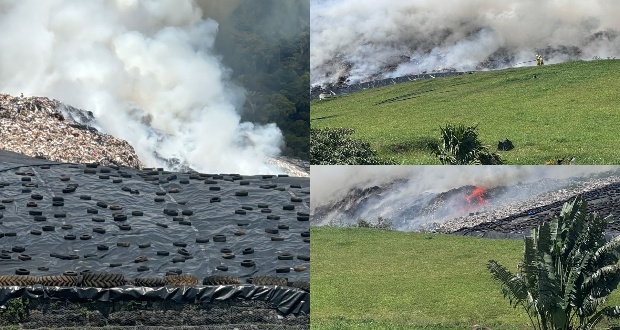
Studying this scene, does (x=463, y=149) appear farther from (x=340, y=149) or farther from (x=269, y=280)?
(x=269, y=280)

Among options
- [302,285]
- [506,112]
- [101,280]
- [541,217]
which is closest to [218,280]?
[302,285]

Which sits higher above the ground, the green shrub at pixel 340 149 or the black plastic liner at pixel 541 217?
the green shrub at pixel 340 149

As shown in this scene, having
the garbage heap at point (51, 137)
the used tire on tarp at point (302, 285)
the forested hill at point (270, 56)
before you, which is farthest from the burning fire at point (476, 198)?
the forested hill at point (270, 56)

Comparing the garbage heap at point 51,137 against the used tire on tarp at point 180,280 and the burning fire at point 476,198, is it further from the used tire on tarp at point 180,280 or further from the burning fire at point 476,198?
the burning fire at point 476,198

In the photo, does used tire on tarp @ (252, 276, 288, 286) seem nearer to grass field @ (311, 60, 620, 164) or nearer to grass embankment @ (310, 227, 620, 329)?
grass embankment @ (310, 227, 620, 329)

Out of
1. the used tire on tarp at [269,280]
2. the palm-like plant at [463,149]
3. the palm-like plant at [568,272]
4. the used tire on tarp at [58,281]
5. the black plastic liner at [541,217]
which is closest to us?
the palm-like plant at [568,272]

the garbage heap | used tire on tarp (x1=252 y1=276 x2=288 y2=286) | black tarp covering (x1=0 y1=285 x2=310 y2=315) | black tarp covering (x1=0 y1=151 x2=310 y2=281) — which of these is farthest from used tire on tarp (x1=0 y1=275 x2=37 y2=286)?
the garbage heap

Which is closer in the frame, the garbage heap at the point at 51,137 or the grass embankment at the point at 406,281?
the grass embankment at the point at 406,281
